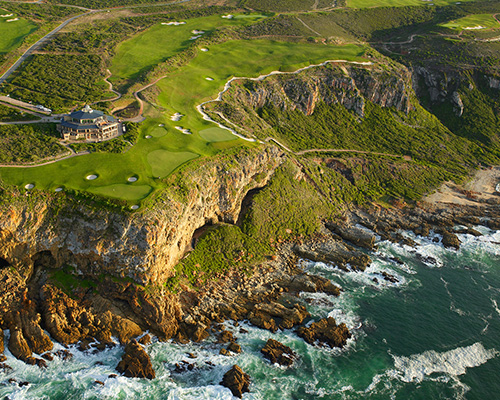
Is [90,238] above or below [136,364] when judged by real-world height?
above

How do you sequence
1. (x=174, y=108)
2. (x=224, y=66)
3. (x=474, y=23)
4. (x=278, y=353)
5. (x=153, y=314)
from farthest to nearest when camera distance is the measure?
(x=474, y=23), (x=224, y=66), (x=174, y=108), (x=153, y=314), (x=278, y=353)

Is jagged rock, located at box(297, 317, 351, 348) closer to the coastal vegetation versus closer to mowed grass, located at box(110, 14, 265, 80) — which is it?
the coastal vegetation

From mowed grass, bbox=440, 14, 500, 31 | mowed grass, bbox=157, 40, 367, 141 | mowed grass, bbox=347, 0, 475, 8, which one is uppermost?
mowed grass, bbox=347, 0, 475, 8

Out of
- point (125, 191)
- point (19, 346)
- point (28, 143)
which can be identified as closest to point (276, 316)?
point (125, 191)

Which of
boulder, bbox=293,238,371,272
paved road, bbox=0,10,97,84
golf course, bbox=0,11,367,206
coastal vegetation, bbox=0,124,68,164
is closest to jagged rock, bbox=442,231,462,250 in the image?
boulder, bbox=293,238,371,272

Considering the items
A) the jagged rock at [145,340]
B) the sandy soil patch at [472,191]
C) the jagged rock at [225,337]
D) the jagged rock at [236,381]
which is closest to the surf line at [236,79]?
the jagged rock at [225,337]

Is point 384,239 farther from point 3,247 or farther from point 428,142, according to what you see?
point 3,247

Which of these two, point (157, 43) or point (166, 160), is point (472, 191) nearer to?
point (166, 160)
